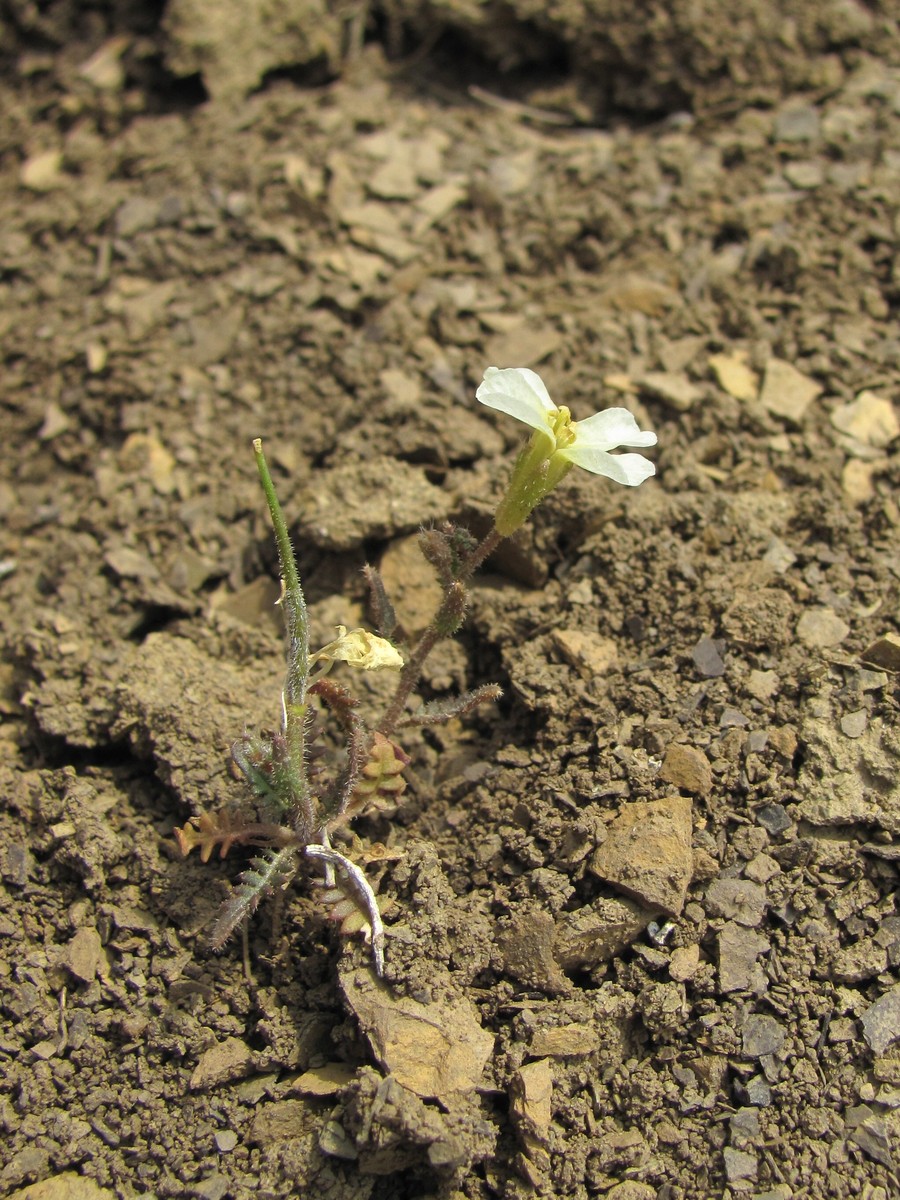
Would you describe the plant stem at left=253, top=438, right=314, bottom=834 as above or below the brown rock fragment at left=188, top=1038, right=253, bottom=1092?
above

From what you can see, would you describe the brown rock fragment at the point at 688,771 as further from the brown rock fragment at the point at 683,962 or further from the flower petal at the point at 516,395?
the flower petal at the point at 516,395

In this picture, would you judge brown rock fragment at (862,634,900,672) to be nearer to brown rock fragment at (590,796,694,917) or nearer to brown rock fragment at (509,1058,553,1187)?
brown rock fragment at (590,796,694,917)

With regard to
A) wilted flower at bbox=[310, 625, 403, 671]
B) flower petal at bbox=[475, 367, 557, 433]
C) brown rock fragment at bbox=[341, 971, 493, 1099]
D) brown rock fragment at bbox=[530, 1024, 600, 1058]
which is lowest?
brown rock fragment at bbox=[530, 1024, 600, 1058]

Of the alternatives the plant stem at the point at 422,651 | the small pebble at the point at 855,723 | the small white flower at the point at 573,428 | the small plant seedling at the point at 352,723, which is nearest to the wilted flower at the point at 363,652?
the small plant seedling at the point at 352,723

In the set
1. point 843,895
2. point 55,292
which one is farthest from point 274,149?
point 843,895

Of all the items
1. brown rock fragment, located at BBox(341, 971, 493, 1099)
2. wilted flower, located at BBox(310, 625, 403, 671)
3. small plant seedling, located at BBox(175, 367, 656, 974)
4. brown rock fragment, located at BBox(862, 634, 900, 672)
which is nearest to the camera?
brown rock fragment, located at BBox(341, 971, 493, 1099)

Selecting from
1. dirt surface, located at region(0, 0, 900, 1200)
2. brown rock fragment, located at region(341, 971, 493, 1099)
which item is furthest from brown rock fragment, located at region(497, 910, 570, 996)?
brown rock fragment, located at region(341, 971, 493, 1099)

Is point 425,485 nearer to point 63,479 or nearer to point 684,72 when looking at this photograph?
point 63,479
